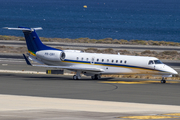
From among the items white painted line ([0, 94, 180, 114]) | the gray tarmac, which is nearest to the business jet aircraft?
the gray tarmac

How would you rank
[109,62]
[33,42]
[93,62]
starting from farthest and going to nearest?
[33,42] < [93,62] < [109,62]

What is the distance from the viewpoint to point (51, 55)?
4366 cm

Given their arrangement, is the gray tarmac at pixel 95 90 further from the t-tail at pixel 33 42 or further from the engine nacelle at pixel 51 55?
the t-tail at pixel 33 42

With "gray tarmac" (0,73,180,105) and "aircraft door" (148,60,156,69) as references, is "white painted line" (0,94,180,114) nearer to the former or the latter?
"gray tarmac" (0,73,180,105)

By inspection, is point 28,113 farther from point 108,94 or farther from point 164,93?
point 164,93

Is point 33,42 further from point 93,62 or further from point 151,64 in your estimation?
point 151,64

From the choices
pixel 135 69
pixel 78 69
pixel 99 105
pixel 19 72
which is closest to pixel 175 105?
pixel 99 105

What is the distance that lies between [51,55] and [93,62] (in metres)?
5.19

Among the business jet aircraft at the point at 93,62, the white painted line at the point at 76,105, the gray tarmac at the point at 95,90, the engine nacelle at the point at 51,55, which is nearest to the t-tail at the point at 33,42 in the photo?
the business jet aircraft at the point at 93,62

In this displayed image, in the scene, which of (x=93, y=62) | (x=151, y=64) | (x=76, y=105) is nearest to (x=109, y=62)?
(x=93, y=62)

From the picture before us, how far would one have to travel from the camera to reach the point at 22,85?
36406mm

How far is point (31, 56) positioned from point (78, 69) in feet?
23.0

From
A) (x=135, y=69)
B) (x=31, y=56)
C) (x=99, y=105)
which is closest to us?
(x=99, y=105)

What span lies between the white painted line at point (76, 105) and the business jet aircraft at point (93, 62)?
13409mm
